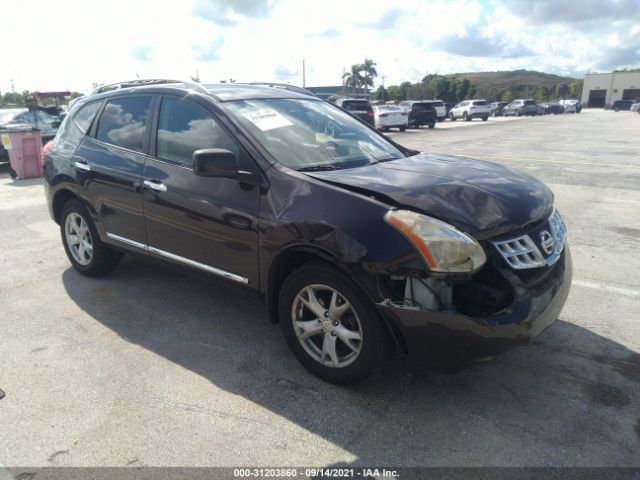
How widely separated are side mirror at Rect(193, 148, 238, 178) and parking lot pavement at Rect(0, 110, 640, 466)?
0.86 metres

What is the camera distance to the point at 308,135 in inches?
147

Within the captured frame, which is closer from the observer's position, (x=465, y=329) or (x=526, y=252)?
(x=465, y=329)

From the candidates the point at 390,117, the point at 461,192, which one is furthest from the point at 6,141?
the point at 390,117

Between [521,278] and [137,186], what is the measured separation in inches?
116

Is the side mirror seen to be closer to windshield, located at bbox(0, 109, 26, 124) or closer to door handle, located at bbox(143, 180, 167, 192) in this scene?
door handle, located at bbox(143, 180, 167, 192)

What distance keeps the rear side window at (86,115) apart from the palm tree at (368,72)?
98065 mm

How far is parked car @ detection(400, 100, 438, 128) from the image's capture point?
2937 cm

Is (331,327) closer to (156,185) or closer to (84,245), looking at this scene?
(156,185)

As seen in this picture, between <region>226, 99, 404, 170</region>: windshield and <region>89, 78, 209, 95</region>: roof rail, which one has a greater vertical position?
<region>89, 78, 209, 95</region>: roof rail

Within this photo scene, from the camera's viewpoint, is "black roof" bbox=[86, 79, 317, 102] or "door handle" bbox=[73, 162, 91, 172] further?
"door handle" bbox=[73, 162, 91, 172]

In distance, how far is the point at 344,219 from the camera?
2.80 metres

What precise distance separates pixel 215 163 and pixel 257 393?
145 cm

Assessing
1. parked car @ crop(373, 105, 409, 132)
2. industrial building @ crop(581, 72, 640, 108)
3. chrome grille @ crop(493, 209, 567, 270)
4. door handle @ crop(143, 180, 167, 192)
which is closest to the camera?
chrome grille @ crop(493, 209, 567, 270)

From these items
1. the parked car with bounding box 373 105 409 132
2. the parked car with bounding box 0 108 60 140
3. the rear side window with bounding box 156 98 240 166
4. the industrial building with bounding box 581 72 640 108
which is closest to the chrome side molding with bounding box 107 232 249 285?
the rear side window with bounding box 156 98 240 166
